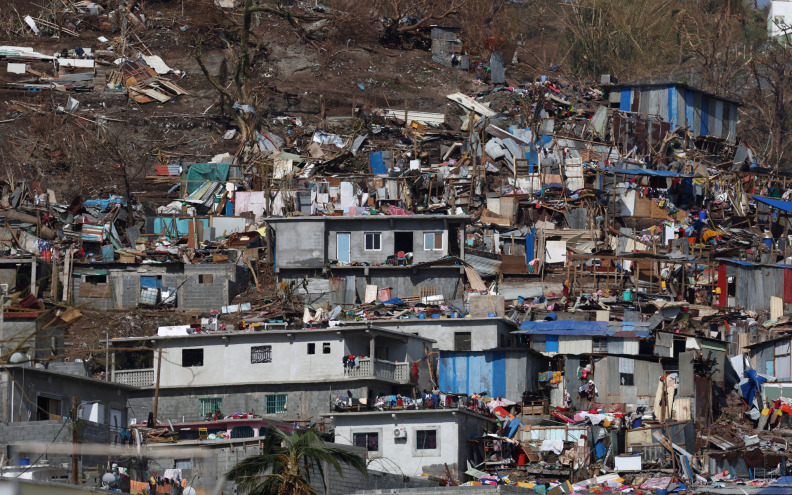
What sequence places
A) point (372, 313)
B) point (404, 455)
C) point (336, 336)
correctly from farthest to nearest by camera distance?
1. point (372, 313)
2. point (336, 336)
3. point (404, 455)

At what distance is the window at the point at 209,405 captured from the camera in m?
35.1

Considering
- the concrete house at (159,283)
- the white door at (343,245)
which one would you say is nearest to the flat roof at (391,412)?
the concrete house at (159,283)

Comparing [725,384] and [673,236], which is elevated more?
[673,236]

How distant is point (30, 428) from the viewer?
25.0m

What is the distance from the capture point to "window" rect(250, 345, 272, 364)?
35.2 metres

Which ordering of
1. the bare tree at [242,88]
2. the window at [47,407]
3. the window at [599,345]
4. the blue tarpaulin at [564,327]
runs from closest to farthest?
the window at [47,407]
the window at [599,345]
the blue tarpaulin at [564,327]
the bare tree at [242,88]

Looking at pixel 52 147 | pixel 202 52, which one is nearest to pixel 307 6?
pixel 202 52

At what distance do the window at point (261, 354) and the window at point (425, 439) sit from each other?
18.1 feet

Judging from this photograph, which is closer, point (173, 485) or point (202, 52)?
point (173, 485)

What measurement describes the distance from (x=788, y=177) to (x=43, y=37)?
34534 mm

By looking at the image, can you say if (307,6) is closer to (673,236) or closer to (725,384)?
(673,236)

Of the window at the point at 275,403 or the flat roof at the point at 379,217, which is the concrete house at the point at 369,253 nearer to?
the flat roof at the point at 379,217

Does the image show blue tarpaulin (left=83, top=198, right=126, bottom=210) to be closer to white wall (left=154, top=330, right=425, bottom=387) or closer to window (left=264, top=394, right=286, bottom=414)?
white wall (left=154, top=330, right=425, bottom=387)

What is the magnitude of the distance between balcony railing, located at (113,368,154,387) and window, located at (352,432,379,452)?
6.48 m
